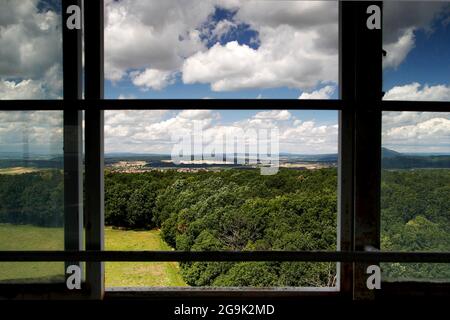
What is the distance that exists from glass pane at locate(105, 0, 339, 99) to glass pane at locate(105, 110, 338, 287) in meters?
0.17

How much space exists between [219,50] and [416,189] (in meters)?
1.31

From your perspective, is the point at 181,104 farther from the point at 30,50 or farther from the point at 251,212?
the point at 30,50

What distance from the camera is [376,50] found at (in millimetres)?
1617

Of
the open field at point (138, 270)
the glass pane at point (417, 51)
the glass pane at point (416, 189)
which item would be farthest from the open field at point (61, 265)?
the glass pane at point (417, 51)

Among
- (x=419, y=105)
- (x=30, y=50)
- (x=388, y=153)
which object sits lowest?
(x=388, y=153)

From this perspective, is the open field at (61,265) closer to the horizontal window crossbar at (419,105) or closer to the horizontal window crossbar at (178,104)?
the horizontal window crossbar at (178,104)

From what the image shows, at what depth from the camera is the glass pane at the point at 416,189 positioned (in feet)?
5.57

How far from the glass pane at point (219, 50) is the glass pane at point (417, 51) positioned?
0.28 metres

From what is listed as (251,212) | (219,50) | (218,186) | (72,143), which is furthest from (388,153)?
(72,143)

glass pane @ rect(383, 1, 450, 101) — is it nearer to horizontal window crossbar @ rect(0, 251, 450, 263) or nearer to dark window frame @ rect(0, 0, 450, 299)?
dark window frame @ rect(0, 0, 450, 299)

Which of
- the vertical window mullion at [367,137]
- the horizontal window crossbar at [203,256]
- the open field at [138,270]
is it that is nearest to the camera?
the horizontal window crossbar at [203,256]

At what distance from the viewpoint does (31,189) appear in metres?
1.70
